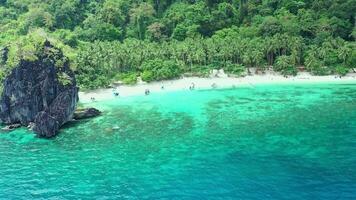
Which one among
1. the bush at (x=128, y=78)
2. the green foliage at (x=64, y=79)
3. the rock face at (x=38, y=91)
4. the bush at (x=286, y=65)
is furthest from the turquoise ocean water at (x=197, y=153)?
the bush at (x=286, y=65)

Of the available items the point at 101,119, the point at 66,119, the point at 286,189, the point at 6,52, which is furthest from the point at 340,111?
the point at 6,52

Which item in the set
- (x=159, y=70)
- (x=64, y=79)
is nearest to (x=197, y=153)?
(x=64, y=79)

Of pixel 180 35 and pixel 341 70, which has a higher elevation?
pixel 180 35

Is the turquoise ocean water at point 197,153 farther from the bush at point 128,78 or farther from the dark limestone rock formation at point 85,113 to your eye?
the bush at point 128,78

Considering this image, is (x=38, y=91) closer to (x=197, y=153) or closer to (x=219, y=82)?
(x=197, y=153)

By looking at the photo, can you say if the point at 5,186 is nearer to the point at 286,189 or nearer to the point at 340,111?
the point at 286,189

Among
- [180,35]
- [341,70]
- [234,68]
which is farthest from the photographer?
[180,35]

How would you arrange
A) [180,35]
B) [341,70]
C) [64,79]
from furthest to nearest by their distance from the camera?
[180,35] < [341,70] < [64,79]
